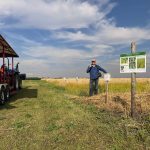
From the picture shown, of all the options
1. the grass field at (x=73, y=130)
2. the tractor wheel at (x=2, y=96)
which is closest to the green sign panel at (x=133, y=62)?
the grass field at (x=73, y=130)

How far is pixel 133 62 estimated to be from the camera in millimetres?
10523

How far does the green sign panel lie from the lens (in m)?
10.3

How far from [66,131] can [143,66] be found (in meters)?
3.05

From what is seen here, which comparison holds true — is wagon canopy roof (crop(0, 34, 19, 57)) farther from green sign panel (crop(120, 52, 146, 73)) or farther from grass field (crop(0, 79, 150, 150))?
green sign panel (crop(120, 52, 146, 73))


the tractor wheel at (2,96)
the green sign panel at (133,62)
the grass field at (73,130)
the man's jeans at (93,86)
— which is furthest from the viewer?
the man's jeans at (93,86)

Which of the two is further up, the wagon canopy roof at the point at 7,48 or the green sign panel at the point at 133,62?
the wagon canopy roof at the point at 7,48

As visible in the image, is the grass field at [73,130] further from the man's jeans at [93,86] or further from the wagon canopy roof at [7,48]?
the man's jeans at [93,86]

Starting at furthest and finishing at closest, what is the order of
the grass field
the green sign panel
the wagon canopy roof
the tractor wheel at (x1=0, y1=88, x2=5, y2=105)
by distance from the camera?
the wagon canopy roof
the tractor wheel at (x1=0, y1=88, x2=5, y2=105)
the green sign panel
the grass field

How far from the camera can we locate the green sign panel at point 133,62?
1026 cm

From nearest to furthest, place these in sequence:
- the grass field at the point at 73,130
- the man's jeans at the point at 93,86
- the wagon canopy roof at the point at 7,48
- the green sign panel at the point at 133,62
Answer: the grass field at the point at 73,130, the green sign panel at the point at 133,62, the wagon canopy roof at the point at 7,48, the man's jeans at the point at 93,86

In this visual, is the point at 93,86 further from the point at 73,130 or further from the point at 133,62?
the point at 73,130

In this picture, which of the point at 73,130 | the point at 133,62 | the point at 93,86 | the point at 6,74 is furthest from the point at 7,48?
the point at 73,130

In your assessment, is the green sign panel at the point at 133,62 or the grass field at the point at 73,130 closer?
the grass field at the point at 73,130

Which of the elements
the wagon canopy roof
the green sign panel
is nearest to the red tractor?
the wagon canopy roof
